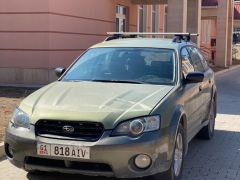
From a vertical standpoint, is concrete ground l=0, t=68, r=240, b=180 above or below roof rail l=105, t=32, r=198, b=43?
below

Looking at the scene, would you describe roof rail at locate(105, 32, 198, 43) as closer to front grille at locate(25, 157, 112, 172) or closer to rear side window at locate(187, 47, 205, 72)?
rear side window at locate(187, 47, 205, 72)

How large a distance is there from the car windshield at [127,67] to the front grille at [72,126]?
1298 millimetres

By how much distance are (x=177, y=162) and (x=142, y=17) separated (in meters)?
19.9

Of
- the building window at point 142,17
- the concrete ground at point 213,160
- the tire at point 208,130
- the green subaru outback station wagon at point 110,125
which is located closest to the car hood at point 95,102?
the green subaru outback station wagon at point 110,125

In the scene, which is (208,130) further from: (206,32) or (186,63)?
(206,32)

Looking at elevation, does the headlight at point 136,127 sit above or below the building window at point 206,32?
below

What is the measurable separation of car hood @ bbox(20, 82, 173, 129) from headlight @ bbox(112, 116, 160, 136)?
5cm

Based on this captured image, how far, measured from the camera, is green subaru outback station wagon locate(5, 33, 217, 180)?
507cm

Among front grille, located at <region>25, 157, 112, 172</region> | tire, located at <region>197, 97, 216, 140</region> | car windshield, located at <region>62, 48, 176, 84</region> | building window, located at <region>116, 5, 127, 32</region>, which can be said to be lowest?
tire, located at <region>197, 97, 216, 140</region>

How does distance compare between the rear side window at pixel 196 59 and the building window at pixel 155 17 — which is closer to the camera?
the rear side window at pixel 196 59

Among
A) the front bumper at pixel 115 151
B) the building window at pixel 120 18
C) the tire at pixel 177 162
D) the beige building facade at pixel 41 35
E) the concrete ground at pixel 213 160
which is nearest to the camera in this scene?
the front bumper at pixel 115 151

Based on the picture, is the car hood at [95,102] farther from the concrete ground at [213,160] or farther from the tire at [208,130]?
the tire at [208,130]

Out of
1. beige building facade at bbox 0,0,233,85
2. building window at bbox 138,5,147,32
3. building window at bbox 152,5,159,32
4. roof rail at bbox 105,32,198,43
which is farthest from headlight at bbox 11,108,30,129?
building window at bbox 152,5,159,32

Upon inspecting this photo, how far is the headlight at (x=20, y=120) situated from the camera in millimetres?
5387
